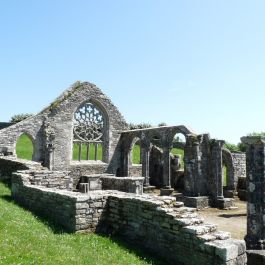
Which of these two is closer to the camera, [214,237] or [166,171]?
[214,237]

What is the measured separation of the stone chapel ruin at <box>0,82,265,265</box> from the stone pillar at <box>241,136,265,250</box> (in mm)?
53

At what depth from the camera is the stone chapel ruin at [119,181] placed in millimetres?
7551

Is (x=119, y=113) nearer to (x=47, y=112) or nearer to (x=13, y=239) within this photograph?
(x=47, y=112)

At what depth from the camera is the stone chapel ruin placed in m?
7.55

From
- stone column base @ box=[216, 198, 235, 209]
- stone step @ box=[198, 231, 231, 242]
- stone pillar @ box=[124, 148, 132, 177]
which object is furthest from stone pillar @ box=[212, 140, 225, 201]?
stone step @ box=[198, 231, 231, 242]

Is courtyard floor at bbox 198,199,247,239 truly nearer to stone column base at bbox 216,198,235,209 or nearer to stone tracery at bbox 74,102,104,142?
stone column base at bbox 216,198,235,209

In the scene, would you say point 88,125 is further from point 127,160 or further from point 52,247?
point 52,247

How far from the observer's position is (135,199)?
8.58m

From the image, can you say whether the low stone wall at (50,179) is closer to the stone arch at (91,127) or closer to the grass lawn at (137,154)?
the stone arch at (91,127)

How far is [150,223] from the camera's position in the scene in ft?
26.9

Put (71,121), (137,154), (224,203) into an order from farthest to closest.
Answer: (137,154), (71,121), (224,203)

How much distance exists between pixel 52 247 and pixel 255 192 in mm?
6012

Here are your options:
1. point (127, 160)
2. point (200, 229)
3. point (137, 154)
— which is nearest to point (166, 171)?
point (127, 160)

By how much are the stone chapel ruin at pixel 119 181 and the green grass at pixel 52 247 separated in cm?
53
